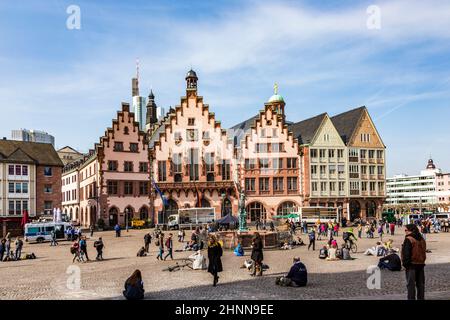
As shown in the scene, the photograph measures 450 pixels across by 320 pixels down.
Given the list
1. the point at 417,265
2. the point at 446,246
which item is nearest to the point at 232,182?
the point at 446,246

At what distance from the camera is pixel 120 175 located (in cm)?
6669

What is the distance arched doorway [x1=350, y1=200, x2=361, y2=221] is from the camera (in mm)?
73312

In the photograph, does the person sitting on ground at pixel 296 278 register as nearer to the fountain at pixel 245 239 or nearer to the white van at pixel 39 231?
the fountain at pixel 245 239

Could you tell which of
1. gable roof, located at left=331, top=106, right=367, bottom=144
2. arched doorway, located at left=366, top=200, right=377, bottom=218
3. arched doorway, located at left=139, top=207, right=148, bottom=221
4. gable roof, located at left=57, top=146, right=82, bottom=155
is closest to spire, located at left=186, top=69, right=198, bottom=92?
arched doorway, located at left=139, top=207, right=148, bottom=221

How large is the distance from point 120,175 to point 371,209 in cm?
3969

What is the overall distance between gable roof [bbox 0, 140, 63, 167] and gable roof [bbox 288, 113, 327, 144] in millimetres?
36821

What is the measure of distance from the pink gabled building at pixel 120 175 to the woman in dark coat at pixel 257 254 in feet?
147

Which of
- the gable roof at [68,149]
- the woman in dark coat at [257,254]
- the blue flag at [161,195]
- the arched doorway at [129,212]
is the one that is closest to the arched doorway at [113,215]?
the arched doorway at [129,212]

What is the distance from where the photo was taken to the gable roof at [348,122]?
73812mm

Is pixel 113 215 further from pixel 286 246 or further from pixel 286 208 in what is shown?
pixel 286 246

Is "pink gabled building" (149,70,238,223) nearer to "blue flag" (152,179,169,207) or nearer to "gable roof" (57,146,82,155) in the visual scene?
"blue flag" (152,179,169,207)

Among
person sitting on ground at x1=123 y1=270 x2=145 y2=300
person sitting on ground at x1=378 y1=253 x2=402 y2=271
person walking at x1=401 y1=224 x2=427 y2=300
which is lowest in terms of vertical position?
person sitting on ground at x1=378 y1=253 x2=402 y2=271

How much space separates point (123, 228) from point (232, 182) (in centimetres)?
1698
